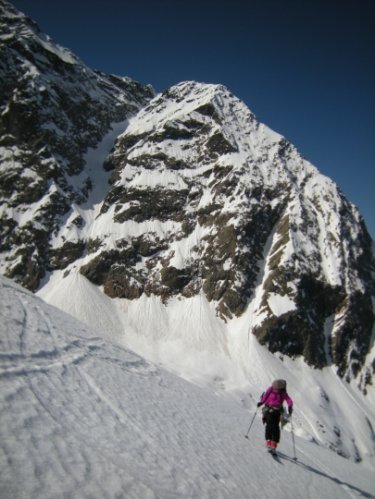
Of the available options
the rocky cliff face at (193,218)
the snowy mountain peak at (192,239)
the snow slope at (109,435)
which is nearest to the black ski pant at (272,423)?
the snow slope at (109,435)

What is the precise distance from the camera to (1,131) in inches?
3602

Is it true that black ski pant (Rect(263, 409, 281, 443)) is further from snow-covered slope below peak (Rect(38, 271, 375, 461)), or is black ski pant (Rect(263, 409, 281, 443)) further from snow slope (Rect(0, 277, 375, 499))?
snow-covered slope below peak (Rect(38, 271, 375, 461))

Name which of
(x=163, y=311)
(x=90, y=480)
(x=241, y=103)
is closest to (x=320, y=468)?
(x=90, y=480)

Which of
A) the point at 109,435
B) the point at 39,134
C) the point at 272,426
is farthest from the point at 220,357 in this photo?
the point at 39,134

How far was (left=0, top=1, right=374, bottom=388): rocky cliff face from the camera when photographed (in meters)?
67.9

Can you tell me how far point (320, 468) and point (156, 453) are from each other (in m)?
7.03

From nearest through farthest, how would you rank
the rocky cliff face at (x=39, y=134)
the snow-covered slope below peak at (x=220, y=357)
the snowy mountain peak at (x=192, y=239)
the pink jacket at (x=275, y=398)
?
the pink jacket at (x=275, y=398)
the snow-covered slope below peak at (x=220, y=357)
the snowy mountain peak at (x=192, y=239)
the rocky cliff face at (x=39, y=134)

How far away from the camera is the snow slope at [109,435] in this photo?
402cm

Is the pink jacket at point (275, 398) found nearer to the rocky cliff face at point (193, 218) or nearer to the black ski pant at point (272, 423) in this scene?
the black ski pant at point (272, 423)

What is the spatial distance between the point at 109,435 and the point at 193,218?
77388mm

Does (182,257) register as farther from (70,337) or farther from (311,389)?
(70,337)

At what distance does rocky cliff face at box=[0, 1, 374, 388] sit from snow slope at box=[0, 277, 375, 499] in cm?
5658

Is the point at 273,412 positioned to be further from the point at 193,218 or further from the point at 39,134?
the point at 39,134

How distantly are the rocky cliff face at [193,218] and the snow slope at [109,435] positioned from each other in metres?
56.6
